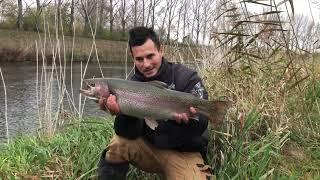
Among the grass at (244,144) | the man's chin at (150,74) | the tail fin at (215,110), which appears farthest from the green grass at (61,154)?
the tail fin at (215,110)

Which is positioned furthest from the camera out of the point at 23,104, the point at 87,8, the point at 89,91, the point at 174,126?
the point at 23,104

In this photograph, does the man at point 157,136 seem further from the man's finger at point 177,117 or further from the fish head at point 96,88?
the fish head at point 96,88

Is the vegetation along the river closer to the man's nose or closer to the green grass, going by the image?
the green grass

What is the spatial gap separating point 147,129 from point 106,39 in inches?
1663

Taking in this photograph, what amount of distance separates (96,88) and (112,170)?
3.08ft

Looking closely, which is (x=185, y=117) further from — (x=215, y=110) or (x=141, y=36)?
(x=141, y=36)

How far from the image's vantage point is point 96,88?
3.18 meters

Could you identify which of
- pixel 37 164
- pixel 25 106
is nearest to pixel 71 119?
pixel 37 164

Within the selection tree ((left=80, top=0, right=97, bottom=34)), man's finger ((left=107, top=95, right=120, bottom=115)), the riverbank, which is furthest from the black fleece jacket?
the riverbank

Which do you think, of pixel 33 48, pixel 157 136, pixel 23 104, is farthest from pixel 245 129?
pixel 33 48

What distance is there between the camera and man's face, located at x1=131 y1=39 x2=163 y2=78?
11.7 feet

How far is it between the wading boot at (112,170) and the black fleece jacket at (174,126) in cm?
27

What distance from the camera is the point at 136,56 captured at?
11.8 feet

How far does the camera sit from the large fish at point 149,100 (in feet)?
10.5
